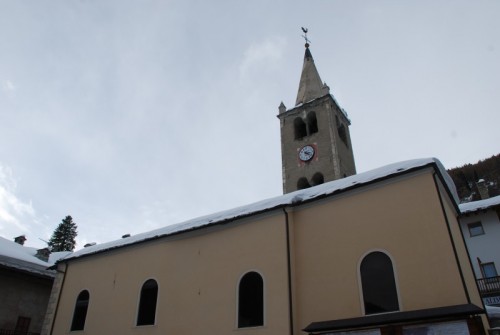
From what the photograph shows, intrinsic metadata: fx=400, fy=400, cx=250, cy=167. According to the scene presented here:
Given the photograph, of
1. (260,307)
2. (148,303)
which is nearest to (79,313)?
(148,303)

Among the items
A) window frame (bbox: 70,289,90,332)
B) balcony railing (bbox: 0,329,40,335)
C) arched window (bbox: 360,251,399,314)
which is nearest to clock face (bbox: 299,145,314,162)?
window frame (bbox: 70,289,90,332)

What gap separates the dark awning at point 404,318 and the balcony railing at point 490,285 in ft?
52.7

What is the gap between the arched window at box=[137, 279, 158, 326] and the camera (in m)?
13.7

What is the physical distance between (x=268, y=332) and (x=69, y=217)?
43.0 metres

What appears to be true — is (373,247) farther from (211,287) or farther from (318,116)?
(318,116)

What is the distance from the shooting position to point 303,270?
36.6 ft

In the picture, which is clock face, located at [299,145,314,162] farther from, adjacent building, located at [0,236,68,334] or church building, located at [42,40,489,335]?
adjacent building, located at [0,236,68,334]

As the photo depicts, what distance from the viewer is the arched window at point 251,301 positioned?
11.2 meters

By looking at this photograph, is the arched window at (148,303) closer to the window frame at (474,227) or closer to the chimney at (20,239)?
the chimney at (20,239)

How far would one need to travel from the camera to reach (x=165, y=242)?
14.7 metres

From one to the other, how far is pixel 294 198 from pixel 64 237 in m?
41.1

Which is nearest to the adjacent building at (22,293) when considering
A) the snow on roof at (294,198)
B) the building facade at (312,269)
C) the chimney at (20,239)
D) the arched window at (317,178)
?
the building facade at (312,269)

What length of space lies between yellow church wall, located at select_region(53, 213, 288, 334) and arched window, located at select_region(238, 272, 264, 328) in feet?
0.55

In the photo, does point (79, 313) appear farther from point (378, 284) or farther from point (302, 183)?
point (302, 183)
